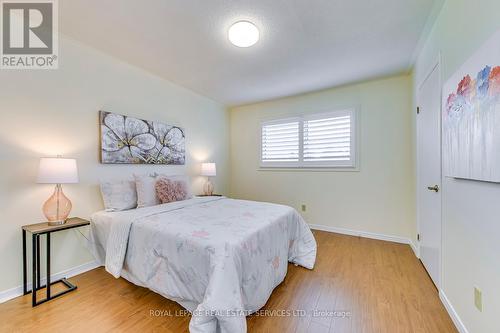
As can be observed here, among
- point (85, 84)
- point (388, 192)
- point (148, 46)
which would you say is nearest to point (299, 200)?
point (388, 192)

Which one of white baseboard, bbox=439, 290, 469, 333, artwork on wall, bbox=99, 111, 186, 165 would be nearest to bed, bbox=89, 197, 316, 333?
artwork on wall, bbox=99, 111, 186, 165

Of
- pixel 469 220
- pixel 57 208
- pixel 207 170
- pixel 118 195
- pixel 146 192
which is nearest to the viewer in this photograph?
pixel 469 220

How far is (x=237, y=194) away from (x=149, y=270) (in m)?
2.97

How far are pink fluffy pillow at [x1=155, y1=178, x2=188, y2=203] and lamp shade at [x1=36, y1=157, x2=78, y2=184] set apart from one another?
879 mm

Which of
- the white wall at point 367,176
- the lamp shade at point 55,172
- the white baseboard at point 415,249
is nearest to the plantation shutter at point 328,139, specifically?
the white wall at point 367,176

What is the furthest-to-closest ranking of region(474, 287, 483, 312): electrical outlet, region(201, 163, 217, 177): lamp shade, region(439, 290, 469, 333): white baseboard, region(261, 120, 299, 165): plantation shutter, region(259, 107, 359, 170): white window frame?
region(261, 120, 299, 165): plantation shutter < region(201, 163, 217, 177): lamp shade < region(259, 107, 359, 170): white window frame < region(439, 290, 469, 333): white baseboard < region(474, 287, 483, 312): electrical outlet

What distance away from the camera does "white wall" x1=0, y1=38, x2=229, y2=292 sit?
1844 millimetres

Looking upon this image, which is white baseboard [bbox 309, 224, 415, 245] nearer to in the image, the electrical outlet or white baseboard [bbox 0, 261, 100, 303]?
the electrical outlet

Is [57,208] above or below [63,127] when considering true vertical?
below

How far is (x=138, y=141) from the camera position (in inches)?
111

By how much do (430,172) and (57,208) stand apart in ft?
12.0

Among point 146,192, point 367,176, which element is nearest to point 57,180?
point 146,192

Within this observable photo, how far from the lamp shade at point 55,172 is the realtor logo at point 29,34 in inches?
37.3

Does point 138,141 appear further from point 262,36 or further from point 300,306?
point 300,306
